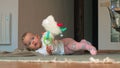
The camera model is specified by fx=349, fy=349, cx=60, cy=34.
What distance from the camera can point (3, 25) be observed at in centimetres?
284

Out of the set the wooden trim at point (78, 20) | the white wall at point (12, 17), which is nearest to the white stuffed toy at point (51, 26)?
the white wall at point (12, 17)

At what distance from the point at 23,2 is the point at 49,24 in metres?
1.38

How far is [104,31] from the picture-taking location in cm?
378

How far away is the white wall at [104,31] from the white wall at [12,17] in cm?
123

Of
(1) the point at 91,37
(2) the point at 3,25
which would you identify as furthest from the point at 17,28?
(1) the point at 91,37

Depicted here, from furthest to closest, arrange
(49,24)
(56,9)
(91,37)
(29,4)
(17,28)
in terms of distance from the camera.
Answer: (91,37) → (56,9) → (29,4) → (17,28) → (49,24)

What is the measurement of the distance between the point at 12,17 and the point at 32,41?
0.98 meters

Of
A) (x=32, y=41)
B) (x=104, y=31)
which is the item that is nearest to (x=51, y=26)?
(x=32, y=41)

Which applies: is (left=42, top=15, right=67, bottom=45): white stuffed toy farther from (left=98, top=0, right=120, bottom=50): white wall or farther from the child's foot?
(left=98, top=0, right=120, bottom=50): white wall

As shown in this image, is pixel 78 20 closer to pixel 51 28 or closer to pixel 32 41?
pixel 32 41

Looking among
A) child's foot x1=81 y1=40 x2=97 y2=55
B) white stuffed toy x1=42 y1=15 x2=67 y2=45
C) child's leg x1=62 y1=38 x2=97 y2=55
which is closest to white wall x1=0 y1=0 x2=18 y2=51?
child's leg x1=62 y1=38 x2=97 y2=55

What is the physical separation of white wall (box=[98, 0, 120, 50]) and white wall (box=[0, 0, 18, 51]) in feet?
4.03

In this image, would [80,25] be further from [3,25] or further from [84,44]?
[84,44]

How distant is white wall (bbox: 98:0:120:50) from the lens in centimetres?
373
